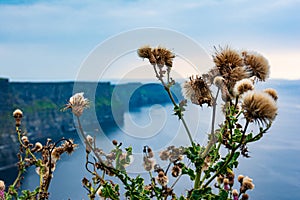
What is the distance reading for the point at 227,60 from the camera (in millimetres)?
560

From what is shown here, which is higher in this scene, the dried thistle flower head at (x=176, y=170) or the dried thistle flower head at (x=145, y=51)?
the dried thistle flower head at (x=145, y=51)

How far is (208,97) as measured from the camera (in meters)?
0.60

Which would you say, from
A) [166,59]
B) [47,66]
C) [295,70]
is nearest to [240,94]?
[166,59]

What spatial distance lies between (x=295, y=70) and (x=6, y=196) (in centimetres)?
243

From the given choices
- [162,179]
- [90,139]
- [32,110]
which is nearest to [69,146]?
[90,139]

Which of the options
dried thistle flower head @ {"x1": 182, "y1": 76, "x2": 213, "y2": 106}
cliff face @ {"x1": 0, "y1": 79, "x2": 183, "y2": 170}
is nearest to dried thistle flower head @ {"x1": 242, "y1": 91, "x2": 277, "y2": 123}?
dried thistle flower head @ {"x1": 182, "y1": 76, "x2": 213, "y2": 106}

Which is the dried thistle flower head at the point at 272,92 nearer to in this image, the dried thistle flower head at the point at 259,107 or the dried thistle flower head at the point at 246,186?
the dried thistle flower head at the point at 259,107

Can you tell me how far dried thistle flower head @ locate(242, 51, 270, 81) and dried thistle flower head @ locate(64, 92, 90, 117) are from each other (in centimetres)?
28

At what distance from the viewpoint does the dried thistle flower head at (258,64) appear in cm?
58

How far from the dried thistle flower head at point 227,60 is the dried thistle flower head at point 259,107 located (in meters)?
0.08

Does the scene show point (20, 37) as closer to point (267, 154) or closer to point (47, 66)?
point (47, 66)

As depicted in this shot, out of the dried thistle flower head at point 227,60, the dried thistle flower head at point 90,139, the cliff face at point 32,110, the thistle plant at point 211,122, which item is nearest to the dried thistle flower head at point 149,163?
the thistle plant at point 211,122

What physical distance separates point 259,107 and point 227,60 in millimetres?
115

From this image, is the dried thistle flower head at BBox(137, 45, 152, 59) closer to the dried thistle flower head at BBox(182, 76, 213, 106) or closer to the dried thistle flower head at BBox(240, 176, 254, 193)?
the dried thistle flower head at BBox(182, 76, 213, 106)
